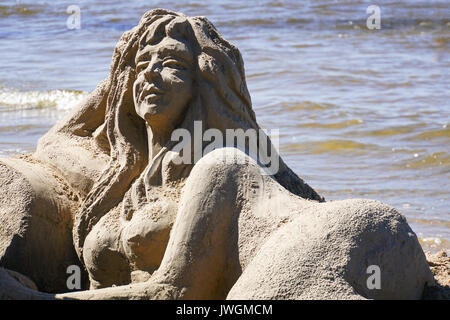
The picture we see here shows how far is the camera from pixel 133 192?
400 cm

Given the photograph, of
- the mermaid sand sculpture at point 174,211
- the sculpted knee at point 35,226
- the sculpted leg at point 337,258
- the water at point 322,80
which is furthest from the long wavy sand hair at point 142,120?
the water at point 322,80

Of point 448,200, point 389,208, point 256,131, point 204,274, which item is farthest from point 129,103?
point 448,200

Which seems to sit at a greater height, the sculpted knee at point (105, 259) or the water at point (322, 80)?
the sculpted knee at point (105, 259)

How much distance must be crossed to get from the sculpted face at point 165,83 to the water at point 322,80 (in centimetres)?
327

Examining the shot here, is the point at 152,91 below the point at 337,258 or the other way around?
the other way around

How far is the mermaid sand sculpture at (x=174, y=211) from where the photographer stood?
3.32m

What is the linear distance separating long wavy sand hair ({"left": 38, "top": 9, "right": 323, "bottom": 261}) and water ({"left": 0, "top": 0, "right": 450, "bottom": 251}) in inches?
122

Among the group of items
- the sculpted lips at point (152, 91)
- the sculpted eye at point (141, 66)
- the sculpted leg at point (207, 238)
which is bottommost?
the sculpted leg at point (207, 238)

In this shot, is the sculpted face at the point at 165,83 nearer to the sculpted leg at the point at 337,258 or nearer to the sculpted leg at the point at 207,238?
the sculpted leg at the point at 207,238

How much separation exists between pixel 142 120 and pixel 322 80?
907cm

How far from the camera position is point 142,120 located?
4227 mm

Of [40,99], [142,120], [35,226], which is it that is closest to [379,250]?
[142,120]

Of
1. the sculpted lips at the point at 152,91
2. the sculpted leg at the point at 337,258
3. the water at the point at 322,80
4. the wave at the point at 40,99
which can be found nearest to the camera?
the sculpted leg at the point at 337,258

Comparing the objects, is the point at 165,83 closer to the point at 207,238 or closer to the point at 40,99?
the point at 207,238
